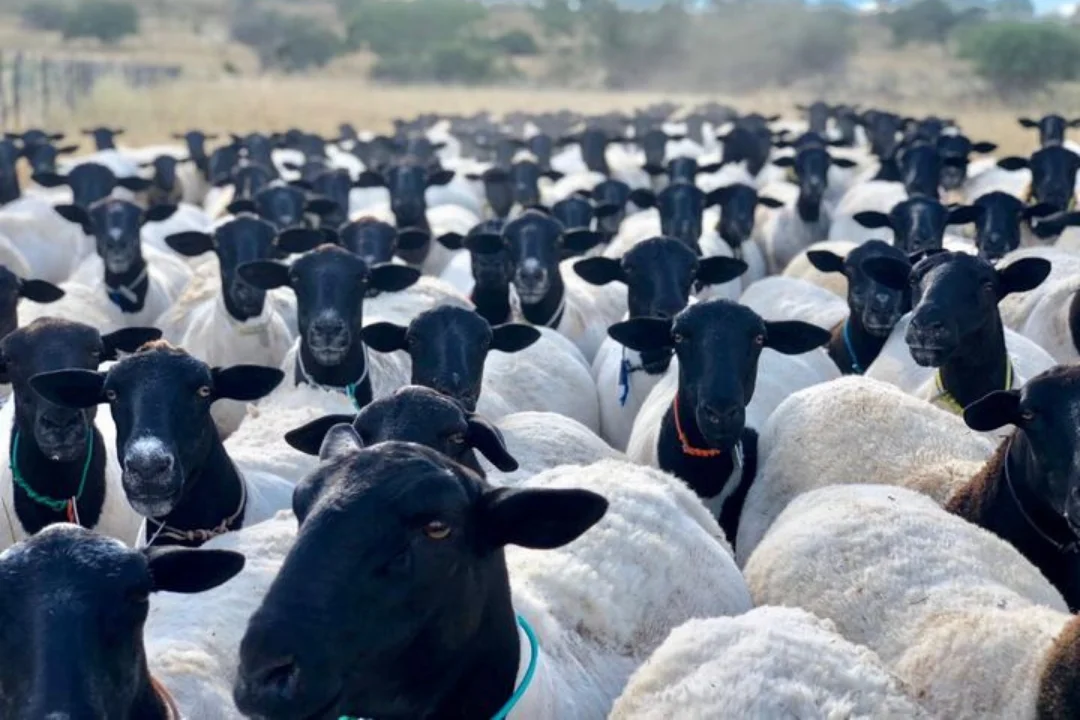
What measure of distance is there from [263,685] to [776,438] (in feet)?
11.8

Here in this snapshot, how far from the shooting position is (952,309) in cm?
600

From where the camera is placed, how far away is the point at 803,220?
13.1 metres

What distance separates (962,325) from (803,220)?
23.7 ft

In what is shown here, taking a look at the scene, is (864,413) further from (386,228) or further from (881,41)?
(881,41)

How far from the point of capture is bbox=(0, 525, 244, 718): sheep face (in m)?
2.77

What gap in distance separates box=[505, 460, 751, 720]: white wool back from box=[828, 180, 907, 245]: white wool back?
756cm

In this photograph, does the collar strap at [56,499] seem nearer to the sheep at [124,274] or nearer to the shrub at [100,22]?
the sheep at [124,274]

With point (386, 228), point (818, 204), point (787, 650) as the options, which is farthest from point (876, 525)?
point (818, 204)

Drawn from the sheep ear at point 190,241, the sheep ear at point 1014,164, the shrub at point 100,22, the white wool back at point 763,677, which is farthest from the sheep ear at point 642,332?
the shrub at point 100,22

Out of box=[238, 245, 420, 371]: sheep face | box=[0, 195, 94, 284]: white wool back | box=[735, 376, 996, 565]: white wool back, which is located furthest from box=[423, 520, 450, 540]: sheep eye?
box=[0, 195, 94, 284]: white wool back

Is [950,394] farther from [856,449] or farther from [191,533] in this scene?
[191,533]

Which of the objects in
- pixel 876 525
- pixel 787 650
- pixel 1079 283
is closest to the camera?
pixel 787 650

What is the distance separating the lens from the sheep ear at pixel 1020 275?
20.8 feet

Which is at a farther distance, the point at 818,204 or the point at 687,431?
the point at 818,204
